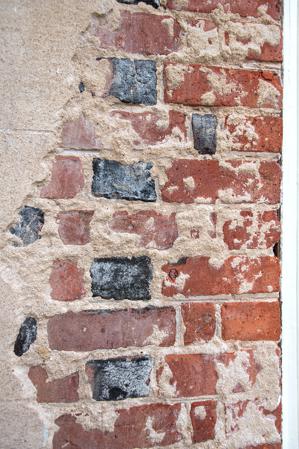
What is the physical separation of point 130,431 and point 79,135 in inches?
27.9

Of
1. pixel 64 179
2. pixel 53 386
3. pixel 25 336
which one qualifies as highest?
pixel 64 179

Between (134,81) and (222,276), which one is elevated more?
(134,81)

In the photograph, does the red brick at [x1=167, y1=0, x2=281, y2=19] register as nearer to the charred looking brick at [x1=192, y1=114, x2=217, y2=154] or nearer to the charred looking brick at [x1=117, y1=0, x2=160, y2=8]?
the charred looking brick at [x1=117, y1=0, x2=160, y2=8]

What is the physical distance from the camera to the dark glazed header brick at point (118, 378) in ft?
3.69

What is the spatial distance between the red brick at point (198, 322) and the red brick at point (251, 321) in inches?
1.3

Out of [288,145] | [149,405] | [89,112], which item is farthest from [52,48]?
[149,405]

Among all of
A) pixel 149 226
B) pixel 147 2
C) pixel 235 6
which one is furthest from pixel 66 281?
pixel 235 6

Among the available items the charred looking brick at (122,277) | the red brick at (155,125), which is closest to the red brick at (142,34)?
the red brick at (155,125)

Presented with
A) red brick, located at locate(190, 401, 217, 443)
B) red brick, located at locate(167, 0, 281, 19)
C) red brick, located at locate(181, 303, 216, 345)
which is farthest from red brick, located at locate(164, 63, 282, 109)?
red brick, located at locate(190, 401, 217, 443)

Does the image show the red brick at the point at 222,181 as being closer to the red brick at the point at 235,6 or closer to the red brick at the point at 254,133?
the red brick at the point at 254,133

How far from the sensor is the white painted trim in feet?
4.07

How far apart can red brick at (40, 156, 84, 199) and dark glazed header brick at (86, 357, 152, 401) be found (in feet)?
1.31

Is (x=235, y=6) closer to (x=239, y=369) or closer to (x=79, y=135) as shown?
(x=79, y=135)

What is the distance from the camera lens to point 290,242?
1.24m
